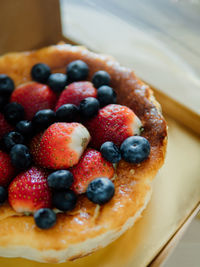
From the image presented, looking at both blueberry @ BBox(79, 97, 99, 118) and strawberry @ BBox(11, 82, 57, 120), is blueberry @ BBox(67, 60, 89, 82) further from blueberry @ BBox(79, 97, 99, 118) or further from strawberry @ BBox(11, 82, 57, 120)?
blueberry @ BBox(79, 97, 99, 118)

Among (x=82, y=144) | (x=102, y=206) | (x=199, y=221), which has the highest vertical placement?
(x=82, y=144)

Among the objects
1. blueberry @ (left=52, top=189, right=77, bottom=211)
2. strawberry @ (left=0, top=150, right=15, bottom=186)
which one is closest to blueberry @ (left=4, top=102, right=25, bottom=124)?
strawberry @ (left=0, top=150, right=15, bottom=186)

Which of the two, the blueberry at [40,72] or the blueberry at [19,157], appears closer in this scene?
the blueberry at [19,157]

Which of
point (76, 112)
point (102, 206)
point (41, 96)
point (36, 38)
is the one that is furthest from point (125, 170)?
point (36, 38)

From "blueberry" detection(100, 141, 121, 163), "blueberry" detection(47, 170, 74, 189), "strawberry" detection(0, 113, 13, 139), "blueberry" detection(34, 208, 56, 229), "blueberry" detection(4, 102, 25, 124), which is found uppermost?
"blueberry" detection(100, 141, 121, 163)

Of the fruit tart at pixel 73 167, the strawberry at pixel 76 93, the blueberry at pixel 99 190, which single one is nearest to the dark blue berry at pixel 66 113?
the fruit tart at pixel 73 167

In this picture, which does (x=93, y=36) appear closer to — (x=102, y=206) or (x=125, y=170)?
(x=125, y=170)

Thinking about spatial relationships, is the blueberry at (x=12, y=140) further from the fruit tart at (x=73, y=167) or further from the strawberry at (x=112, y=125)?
the strawberry at (x=112, y=125)
